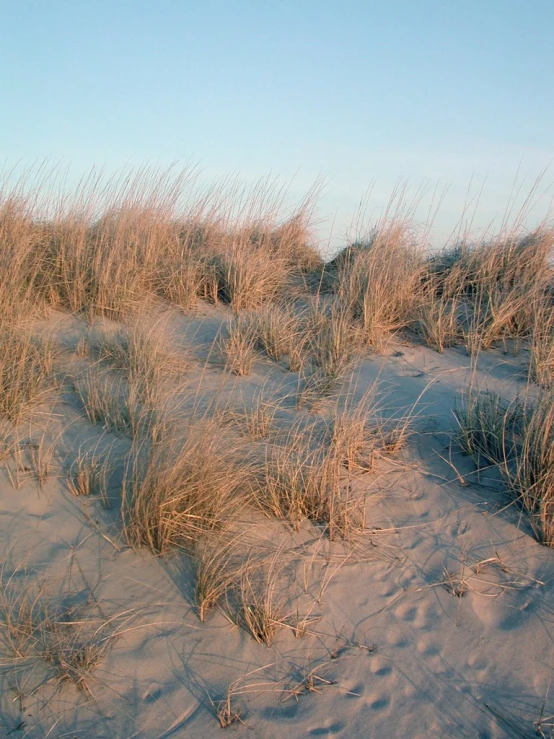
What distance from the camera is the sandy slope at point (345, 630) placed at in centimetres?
236

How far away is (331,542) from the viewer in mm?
3191

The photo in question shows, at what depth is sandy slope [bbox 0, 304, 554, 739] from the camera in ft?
7.75

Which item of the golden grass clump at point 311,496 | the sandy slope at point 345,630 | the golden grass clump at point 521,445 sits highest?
the golden grass clump at point 521,445

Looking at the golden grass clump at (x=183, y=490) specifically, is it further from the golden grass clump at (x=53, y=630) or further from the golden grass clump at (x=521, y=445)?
the golden grass clump at (x=521, y=445)

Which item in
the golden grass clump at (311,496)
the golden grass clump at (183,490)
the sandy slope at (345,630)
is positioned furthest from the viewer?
the golden grass clump at (311,496)

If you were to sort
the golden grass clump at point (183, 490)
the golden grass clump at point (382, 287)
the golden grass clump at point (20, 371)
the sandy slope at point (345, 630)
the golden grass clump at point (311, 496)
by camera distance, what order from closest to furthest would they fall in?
the sandy slope at point (345, 630) < the golden grass clump at point (183, 490) < the golden grass clump at point (311, 496) < the golden grass clump at point (20, 371) < the golden grass clump at point (382, 287)

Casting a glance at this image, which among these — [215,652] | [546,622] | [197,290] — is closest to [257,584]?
[215,652]

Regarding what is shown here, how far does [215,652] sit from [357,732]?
640mm

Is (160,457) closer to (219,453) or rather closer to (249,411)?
(219,453)

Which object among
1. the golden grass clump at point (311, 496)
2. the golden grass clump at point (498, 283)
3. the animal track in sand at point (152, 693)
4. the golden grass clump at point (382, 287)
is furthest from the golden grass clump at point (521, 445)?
the animal track in sand at point (152, 693)

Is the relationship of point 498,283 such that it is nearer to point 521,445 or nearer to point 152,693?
point 521,445

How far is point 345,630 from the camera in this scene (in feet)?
9.05

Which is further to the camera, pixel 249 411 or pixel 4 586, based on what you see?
pixel 249 411

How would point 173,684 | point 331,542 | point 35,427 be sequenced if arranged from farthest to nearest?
point 35,427 → point 331,542 → point 173,684
